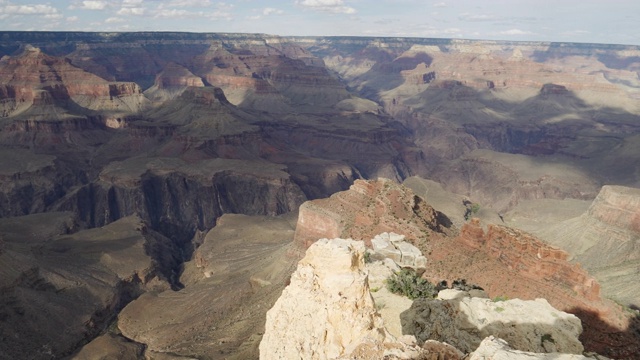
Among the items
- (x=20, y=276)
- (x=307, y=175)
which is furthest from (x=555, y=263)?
(x=307, y=175)

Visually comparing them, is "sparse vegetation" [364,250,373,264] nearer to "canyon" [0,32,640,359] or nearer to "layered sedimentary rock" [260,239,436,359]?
"canyon" [0,32,640,359]

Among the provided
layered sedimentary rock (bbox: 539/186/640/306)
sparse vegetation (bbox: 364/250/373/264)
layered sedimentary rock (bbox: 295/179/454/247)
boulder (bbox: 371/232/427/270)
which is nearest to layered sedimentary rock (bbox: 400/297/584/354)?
sparse vegetation (bbox: 364/250/373/264)

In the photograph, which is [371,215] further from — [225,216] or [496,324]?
[225,216]

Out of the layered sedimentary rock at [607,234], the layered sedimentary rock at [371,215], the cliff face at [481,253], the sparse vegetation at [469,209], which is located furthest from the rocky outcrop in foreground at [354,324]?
the sparse vegetation at [469,209]

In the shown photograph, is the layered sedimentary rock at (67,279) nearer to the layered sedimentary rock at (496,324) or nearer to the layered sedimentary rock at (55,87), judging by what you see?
the layered sedimentary rock at (496,324)

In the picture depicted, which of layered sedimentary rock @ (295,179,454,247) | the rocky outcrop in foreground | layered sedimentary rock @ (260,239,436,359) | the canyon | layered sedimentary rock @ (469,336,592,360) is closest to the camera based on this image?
layered sedimentary rock @ (469,336,592,360)

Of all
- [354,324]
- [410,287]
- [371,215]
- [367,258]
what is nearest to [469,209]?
[371,215]
